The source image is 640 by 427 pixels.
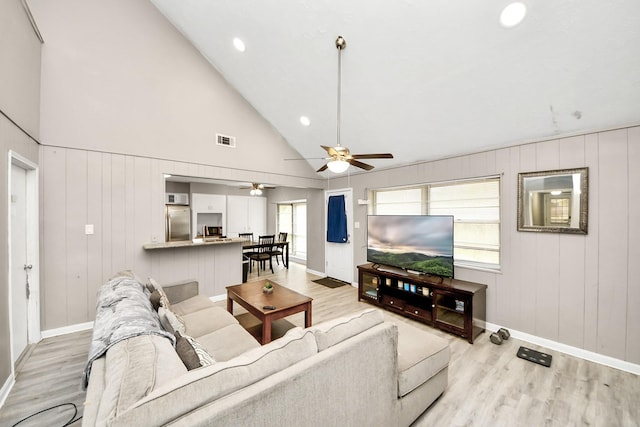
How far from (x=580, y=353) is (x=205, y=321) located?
13.0ft

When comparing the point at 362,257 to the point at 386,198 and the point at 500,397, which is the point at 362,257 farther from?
the point at 500,397

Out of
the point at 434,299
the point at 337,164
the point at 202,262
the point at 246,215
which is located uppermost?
the point at 337,164

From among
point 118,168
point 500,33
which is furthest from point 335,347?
point 118,168

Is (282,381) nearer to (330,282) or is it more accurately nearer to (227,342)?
(227,342)

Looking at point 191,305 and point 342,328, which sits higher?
point 342,328

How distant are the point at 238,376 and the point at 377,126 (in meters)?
3.55

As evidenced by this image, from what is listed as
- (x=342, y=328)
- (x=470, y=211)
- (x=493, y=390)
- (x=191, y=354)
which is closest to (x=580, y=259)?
(x=470, y=211)

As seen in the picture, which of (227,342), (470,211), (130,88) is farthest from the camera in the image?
(470,211)

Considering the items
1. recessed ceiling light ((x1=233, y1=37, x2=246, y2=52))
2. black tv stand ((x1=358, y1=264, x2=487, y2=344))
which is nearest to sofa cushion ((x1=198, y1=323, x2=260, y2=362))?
black tv stand ((x1=358, y1=264, x2=487, y2=344))

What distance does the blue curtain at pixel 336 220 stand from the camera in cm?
544

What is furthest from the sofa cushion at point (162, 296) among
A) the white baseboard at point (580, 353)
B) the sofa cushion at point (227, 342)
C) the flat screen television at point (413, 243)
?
the white baseboard at point (580, 353)

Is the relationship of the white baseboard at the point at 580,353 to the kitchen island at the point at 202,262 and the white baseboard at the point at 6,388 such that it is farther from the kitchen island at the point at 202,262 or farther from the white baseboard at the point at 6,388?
the white baseboard at the point at 6,388

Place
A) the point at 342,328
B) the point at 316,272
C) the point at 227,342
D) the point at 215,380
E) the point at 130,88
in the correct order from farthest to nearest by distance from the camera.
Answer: the point at 316,272 < the point at 130,88 < the point at 227,342 < the point at 342,328 < the point at 215,380

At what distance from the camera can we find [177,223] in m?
6.21
